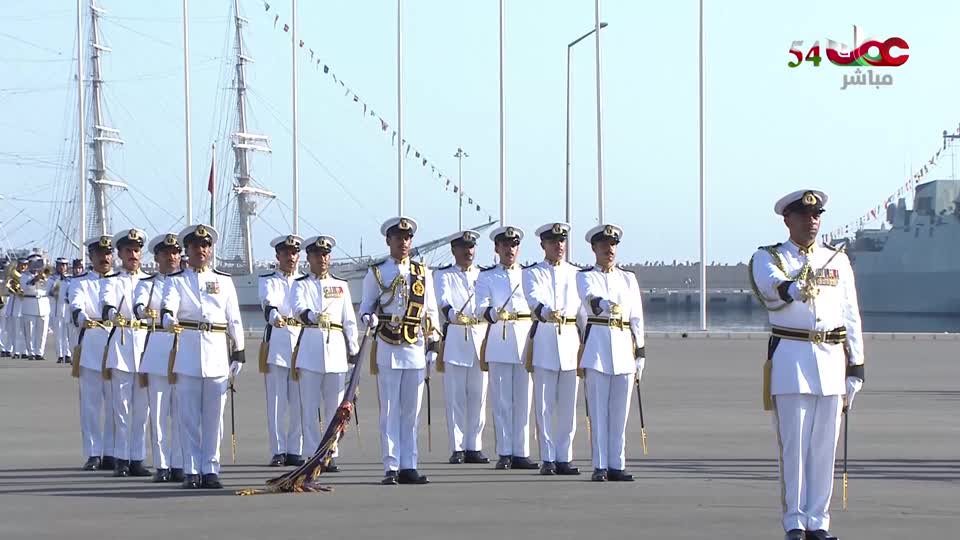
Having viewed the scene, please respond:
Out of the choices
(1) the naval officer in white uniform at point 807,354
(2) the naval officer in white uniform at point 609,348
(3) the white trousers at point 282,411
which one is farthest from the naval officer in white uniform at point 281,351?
(1) the naval officer in white uniform at point 807,354

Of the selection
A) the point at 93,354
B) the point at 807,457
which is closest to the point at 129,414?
the point at 93,354

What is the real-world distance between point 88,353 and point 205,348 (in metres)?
2.30

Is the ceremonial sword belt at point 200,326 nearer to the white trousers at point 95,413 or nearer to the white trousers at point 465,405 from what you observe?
the white trousers at point 95,413

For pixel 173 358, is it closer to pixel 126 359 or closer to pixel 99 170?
pixel 126 359

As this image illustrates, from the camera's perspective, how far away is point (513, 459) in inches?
547

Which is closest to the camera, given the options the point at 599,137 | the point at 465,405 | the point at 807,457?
the point at 807,457

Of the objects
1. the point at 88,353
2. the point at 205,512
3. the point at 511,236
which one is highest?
the point at 511,236

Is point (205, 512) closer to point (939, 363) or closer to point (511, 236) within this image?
point (511, 236)

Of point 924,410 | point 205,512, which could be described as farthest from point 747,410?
point 205,512

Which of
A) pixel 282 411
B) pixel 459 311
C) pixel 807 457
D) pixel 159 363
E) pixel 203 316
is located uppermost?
pixel 459 311

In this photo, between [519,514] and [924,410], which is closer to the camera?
[519,514]

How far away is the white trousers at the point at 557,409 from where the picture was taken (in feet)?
43.3

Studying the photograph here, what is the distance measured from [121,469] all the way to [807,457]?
21.2ft

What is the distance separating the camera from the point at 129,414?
13.7m
